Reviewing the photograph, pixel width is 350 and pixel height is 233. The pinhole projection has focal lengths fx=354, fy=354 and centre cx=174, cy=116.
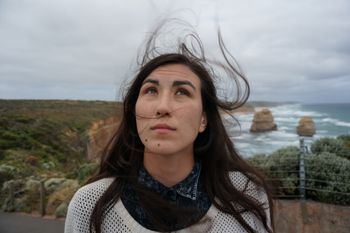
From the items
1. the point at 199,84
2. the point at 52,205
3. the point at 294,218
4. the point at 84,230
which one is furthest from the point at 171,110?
the point at 52,205

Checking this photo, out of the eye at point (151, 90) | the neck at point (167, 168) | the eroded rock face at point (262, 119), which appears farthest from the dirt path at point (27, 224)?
the eye at point (151, 90)

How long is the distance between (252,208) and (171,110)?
0.68 m

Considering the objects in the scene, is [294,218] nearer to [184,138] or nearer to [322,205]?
[322,205]

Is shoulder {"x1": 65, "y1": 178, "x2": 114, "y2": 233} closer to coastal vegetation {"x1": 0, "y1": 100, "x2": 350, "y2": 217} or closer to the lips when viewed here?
the lips

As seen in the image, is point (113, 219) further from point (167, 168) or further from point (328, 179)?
point (328, 179)

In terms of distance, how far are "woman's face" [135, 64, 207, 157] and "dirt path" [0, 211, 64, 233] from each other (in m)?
4.39

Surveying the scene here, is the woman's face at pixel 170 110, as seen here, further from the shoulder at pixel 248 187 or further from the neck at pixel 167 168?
the shoulder at pixel 248 187

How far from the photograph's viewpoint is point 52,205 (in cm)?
677

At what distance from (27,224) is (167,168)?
16.5ft

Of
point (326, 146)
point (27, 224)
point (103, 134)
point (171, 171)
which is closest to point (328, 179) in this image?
point (326, 146)

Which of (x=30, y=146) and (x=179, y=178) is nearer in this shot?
(x=179, y=178)

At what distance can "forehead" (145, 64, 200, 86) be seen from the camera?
66.6 inches

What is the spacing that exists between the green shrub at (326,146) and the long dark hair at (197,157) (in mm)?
4805

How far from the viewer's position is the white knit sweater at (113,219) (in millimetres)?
1547
